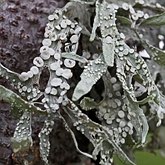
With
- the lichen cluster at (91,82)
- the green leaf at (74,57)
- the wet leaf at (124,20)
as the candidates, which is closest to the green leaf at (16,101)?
the lichen cluster at (91,82)

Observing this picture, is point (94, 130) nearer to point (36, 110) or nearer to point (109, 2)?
point (36, 110)

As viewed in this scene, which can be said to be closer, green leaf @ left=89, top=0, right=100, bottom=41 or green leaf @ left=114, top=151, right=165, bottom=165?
green leaf @ left=89, top=0, right=100, bottom=41

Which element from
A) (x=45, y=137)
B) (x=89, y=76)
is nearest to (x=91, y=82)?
(x=89, y=76)

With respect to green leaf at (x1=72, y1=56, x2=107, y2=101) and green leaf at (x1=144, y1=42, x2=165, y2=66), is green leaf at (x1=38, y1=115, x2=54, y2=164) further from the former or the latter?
green leaf at (x1=144, y1=42, x2=165, y2=66)

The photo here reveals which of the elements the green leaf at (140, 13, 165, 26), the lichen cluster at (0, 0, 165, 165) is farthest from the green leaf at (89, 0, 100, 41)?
the green leaf at (140, 13, 165, 26)

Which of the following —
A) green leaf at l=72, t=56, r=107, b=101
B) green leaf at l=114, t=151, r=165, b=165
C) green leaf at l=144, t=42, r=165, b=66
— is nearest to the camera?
green leaf at l=72, t=56, r=107, b=101

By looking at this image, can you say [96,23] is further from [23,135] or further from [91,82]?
[23,135]

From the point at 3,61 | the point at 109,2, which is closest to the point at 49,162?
the point at 3,61
